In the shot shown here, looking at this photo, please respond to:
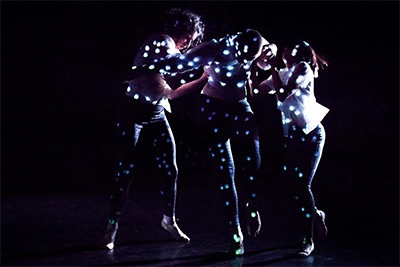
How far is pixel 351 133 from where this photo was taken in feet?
21.5

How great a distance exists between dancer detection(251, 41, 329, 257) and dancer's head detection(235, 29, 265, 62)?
187mm

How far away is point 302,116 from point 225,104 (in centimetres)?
43

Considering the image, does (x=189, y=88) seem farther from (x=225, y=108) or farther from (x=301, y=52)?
(x=301, y=52)

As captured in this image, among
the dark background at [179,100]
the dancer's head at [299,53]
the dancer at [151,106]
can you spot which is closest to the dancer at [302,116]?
the dancer's head at [299,53]

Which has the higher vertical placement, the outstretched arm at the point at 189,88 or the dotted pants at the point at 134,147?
the outstretched arm at the point at 189,88

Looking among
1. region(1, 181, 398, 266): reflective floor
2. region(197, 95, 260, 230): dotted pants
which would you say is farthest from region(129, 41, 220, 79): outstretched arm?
region(1, 181, 398, 266): reflective floor

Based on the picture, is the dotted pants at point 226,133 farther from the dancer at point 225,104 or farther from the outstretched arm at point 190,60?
the outstretched arm at point 190,60

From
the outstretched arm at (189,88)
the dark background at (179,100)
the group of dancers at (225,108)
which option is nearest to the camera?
the group of dancers at (225,108)

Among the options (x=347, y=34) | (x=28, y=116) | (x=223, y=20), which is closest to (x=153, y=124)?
(x=223, y=20)

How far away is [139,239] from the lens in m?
3.15

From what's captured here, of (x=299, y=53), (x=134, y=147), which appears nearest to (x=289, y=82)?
(x=299, y=53)

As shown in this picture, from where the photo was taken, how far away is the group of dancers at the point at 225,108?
2.88 meters

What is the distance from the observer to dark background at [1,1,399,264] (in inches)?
202

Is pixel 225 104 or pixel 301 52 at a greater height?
pixel 301 52
